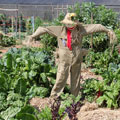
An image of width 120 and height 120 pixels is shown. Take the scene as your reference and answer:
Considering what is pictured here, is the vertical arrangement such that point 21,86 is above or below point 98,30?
below

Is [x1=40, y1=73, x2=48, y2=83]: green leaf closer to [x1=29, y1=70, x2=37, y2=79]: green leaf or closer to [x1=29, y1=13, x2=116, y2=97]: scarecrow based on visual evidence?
[x1=29, y1=70, x2=37, y2=79]: green leaf

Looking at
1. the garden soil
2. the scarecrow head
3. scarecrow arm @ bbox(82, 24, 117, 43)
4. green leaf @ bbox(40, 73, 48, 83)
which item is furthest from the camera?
green leaf @ bbox(40, 73, 48, 83)

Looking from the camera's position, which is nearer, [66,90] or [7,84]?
[7,84]

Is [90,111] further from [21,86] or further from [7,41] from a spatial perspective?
[7,41]

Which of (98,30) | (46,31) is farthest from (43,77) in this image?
(98,30)

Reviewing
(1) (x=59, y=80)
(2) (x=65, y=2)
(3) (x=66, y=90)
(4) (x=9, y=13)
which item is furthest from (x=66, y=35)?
(4) (x=9, y=13)

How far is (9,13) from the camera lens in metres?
25.6

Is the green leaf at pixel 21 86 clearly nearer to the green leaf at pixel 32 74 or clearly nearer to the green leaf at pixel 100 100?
the green leaf at pixel 32 74

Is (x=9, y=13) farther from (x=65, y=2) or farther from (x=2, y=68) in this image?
(x=2, y=68)

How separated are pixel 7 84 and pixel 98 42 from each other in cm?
426

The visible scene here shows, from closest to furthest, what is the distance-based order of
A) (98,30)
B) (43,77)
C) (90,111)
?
(90,111), (98,30), (43,77)

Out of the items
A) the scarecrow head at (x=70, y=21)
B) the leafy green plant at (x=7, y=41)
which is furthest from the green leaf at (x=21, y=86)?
the leafy green plant at (x=7, y=41)

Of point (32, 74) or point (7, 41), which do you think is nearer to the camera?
point (32, 74)

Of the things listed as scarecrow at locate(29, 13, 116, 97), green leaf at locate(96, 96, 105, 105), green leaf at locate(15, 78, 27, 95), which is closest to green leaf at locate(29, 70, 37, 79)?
green leaf at locate(15, 78, 27, 95)
